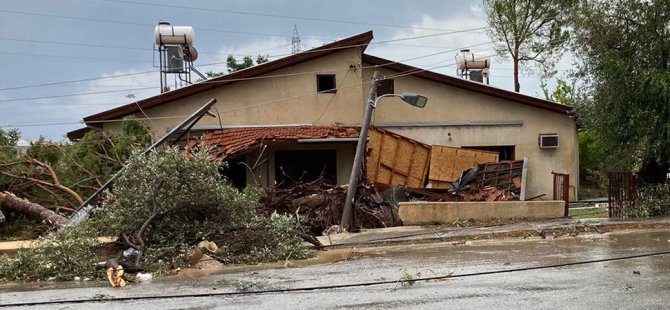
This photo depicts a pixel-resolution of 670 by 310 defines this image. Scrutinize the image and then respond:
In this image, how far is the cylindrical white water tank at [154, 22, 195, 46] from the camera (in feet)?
75.2

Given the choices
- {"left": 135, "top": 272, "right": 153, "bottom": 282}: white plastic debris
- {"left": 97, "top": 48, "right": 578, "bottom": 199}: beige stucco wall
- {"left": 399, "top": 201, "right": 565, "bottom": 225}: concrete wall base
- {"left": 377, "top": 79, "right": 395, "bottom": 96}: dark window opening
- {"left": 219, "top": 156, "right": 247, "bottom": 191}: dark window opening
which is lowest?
{"left": 135, "top": 272, "right": 153, "bottom": 282}: white plastic debris

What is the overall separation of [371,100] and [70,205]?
7.75 metres

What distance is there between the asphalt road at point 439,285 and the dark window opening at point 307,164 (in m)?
8.61

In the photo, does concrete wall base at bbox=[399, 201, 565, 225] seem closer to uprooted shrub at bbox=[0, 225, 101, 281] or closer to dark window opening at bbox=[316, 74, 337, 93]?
dark window opening at bbox=[316, 74, 337, 93]

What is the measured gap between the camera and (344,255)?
10.9 m

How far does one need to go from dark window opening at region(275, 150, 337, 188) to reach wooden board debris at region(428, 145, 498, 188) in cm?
322

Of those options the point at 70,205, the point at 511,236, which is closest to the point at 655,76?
the point at 511,236

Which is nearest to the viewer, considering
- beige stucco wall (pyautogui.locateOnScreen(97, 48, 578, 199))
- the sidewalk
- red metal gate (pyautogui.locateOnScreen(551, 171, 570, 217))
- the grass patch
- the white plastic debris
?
the white plastic debris

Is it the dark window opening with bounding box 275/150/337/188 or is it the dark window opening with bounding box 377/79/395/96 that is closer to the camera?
the dark window opening with bounding box 275/150/337/188

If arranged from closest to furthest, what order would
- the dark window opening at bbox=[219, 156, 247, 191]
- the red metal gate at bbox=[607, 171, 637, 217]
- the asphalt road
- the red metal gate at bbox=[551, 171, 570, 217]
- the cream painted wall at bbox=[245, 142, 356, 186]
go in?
the asphalt road, the red metal gate at bbox=[607, 171, 637, 217], the red metal gate at bbox=[551, 171, 570, 217], the cream painted wall at bbox=[245, 142, 356, 186], the dark window opening at bbox=[219, 156, 247, 191]

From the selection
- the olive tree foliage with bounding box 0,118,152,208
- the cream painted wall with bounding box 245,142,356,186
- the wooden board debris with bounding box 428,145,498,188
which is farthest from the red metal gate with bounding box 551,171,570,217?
the olive tree foliage with bounding box 0,118,152,208

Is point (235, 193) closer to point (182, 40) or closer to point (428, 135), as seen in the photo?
point (428, 135)

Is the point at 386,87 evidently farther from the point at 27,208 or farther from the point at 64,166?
the point at 27,208

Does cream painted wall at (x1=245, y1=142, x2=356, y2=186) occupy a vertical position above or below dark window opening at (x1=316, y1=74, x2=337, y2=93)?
below
